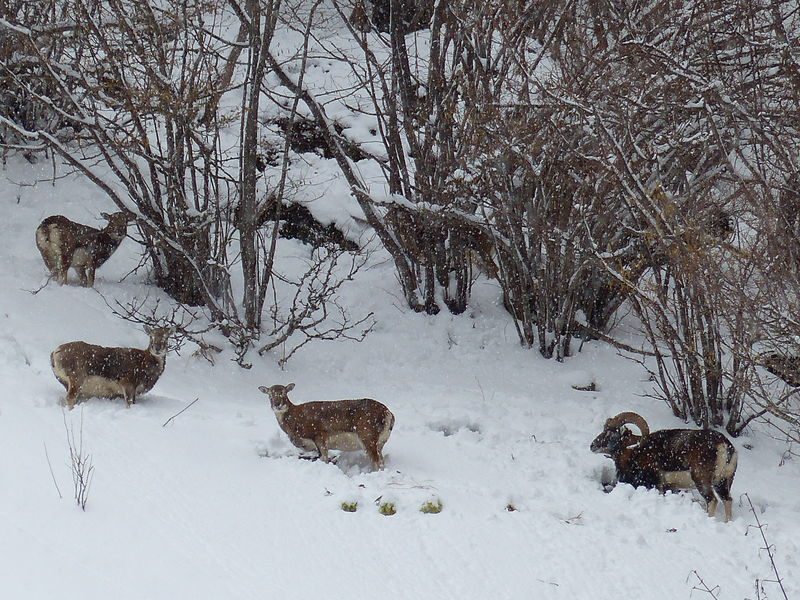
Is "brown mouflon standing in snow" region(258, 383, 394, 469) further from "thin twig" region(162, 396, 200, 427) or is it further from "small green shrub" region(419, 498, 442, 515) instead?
"thin twig" region(162, 396, 200, 427)

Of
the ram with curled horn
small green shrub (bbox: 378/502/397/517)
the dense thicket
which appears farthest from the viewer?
the dense thicket

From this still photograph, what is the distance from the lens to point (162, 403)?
29.5 ft

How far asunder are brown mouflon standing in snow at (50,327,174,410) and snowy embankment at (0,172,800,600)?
0.65ft

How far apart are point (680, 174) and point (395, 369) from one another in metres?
4.38

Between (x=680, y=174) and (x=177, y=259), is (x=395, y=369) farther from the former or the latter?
(x=680, y=174)

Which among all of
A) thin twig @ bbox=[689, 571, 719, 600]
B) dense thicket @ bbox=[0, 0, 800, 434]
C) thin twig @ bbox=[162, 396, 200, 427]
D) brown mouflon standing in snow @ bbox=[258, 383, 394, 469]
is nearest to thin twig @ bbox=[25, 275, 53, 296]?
dense thicket @ bbox=[0, 0, 800, 434]

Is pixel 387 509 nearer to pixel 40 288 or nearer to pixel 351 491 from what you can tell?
pixel 351 491

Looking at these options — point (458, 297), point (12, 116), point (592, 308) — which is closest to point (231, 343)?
point (458, 297)

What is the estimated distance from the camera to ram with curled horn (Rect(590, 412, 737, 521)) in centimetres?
769

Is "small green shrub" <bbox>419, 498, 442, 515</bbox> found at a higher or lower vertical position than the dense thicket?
lower

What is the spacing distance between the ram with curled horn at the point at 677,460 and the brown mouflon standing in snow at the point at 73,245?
22.2 ft

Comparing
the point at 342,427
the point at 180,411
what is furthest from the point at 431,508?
the point at 180,411

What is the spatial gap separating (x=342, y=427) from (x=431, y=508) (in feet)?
4.43

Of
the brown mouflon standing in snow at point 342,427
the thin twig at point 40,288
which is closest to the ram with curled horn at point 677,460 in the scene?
the brown mouflon standing in snow at point 342,427
